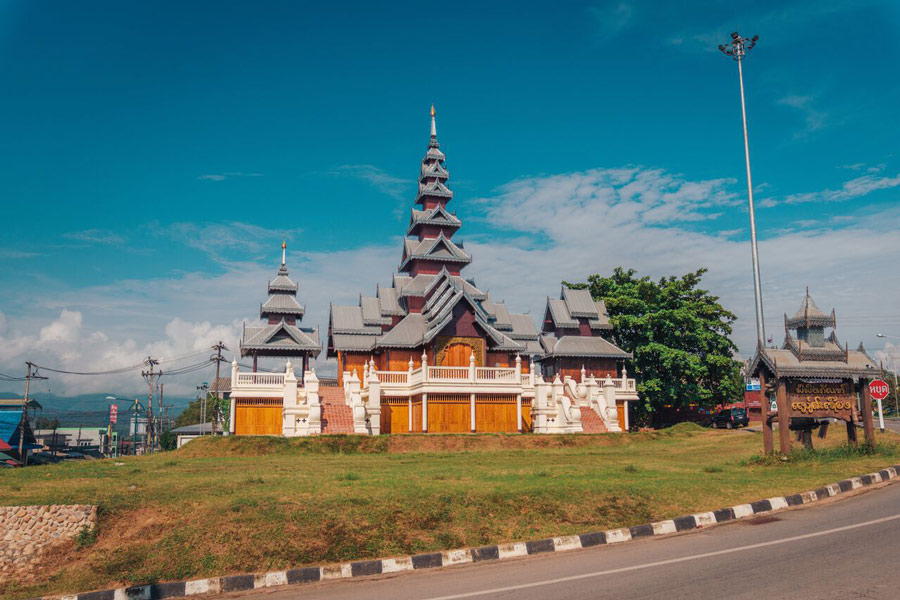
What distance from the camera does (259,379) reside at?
3928 centimetres

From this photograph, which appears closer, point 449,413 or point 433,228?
point 449,413

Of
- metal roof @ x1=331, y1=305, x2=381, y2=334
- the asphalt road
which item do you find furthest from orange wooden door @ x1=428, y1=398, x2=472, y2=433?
the asphalt road

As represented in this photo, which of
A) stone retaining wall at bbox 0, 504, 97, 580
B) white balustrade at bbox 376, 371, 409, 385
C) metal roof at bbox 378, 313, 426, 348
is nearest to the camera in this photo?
stone retaining wall at bbox 0, 504, 97, 580

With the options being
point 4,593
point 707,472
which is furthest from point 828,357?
point 4,593

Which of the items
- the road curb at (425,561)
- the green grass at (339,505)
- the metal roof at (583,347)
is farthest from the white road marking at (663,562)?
the metal roof at (583,347)

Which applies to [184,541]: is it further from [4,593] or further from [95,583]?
[4,593]

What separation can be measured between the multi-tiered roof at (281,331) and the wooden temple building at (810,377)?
2908 cm

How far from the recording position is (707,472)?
17.7 meters

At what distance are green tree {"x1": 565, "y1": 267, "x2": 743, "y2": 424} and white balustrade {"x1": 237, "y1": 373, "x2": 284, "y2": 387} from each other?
24.2 m

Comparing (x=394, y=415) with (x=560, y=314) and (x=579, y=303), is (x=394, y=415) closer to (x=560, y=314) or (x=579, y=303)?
(x=560, y=314)

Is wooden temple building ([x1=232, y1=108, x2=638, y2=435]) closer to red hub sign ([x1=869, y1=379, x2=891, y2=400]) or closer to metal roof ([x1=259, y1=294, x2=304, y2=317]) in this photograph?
metal roof ([x1=259, y1=294, x2=304, y2=317])

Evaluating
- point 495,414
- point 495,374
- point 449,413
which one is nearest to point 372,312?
point 495,374

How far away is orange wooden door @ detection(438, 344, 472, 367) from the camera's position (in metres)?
39.5

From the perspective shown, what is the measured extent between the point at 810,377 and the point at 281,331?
3210 centimetres
